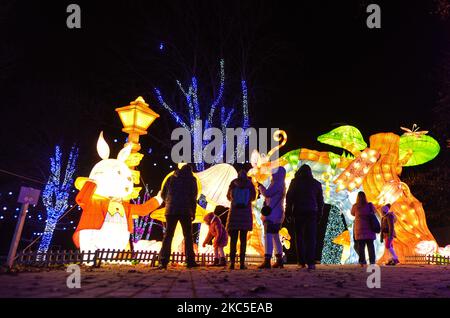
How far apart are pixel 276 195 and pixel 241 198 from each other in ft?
2.62

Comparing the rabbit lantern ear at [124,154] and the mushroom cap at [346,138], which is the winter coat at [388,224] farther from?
the rabbit lantern ear at [124,154]

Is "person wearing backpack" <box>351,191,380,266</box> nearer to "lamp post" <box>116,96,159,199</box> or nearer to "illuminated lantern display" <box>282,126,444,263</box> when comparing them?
"illuminated lantern display" <box>282,126,444,263</box>

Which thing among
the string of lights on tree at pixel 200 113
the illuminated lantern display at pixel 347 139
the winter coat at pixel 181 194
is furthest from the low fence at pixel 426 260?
the winter coat at pixel 181 194

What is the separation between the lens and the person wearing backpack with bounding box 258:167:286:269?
719 centimetres

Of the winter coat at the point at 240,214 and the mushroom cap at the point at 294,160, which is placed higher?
the mushroom cap at the point at 294,160

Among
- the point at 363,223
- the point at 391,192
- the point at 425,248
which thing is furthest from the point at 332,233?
the point at 363,223

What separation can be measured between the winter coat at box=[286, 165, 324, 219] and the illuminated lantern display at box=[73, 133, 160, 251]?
4402mm

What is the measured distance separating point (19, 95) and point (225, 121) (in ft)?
36.2

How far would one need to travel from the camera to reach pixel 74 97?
20.8 metres

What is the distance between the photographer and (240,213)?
6.83 m

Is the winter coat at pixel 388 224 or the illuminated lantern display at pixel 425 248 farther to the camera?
the illuminated lantern display at pixel 425 248

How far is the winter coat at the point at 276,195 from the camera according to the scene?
724cm

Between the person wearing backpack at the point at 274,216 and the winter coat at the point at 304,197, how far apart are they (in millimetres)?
220
